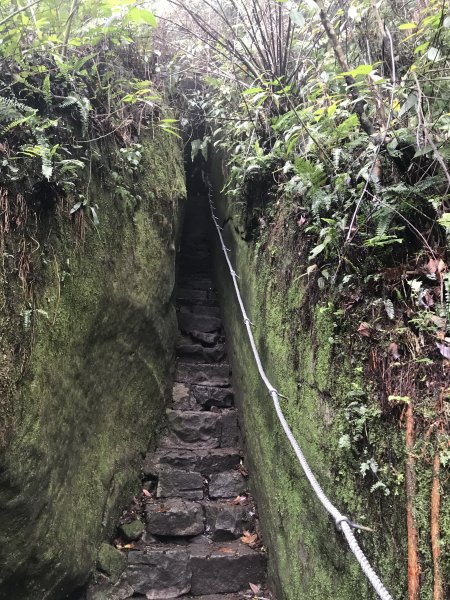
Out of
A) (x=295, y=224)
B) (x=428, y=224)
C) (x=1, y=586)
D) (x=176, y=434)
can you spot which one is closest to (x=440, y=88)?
(x=428, y=224)

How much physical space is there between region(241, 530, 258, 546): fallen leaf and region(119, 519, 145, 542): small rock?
90 centimetres

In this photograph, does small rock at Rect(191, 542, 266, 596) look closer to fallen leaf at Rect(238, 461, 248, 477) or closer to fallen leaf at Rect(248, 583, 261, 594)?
fallen leaf at Rect(248, 583, 261, 594)

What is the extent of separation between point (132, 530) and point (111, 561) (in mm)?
328

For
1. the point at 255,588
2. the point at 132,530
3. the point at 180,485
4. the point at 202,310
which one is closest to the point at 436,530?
the point at 255,588

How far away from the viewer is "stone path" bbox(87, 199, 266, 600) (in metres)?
3.21

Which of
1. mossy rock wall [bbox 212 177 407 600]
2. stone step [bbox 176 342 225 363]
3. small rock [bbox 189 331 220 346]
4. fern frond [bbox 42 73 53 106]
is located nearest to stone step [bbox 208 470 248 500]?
mossy rock wall [bbox 212 177 407 600]

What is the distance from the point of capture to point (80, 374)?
3.09 m

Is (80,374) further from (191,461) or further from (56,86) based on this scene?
(56,86)

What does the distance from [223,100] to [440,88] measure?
3747 millimetres

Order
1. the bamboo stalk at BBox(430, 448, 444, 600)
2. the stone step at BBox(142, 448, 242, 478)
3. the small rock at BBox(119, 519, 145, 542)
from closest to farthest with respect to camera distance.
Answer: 1. the bamboo stalk at BBox(430, 448, 444, 600)
2. the small rock at BBox(119, 519, 145, 542)
3. the stone step at BBox(142, 448, 242, 478)

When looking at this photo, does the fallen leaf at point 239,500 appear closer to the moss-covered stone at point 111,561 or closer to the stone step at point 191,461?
the stone step at point 191,461

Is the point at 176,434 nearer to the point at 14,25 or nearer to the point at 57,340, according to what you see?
the point at 57,340

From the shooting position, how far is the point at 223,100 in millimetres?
5430

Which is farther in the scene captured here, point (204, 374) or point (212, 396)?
point (204, 374)
